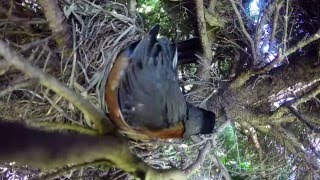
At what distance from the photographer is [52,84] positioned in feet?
1.94

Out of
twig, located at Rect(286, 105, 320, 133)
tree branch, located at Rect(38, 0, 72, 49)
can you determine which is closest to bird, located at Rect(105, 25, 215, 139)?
tree branch, located at Rect(38, 0, 72, 49)

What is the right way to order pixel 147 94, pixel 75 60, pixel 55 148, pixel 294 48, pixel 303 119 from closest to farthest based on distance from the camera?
pixel 55 148
pixel 147 94
pixel 75 60
pixel 294 48
pixel 303 119

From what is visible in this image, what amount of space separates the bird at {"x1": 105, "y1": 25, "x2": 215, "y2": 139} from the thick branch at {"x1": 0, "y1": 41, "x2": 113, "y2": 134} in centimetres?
35

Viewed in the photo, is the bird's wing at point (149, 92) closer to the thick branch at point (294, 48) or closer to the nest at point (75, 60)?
the nest at point (75, 60)

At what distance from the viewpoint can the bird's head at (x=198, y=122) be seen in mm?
1135

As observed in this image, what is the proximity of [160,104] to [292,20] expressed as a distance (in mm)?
562

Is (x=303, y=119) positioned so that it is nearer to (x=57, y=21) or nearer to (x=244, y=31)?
(x=244, y=31)

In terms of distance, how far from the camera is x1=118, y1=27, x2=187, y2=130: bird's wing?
1015 mm

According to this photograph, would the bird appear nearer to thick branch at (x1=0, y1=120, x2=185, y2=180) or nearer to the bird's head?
the bird's head

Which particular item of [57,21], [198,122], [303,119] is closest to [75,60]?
[57,21]

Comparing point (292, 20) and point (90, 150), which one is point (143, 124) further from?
point (292, 20)

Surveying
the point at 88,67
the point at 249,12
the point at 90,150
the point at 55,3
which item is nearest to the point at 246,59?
the point at 249,12

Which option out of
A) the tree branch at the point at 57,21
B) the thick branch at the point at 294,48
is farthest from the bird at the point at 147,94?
the thick branch at the point at 294,48

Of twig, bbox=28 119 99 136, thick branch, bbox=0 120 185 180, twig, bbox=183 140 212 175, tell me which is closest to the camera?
thick branch, bbox=0 120 185 180
